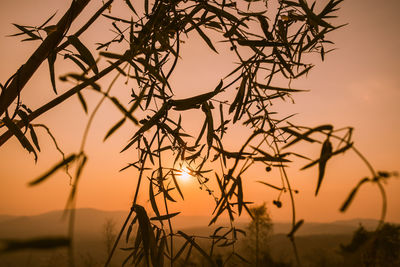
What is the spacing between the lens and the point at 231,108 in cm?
71

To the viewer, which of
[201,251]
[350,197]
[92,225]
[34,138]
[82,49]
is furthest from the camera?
[92,225]

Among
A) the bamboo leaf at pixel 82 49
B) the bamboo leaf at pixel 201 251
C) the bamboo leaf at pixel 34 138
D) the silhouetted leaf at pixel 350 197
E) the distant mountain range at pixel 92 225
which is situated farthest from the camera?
the distant mountain range at pixel 92 225

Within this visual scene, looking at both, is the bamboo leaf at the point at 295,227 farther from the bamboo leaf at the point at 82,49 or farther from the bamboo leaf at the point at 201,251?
the bamboo leaf at the point at 82,49

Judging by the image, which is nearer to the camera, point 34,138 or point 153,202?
point 153,202

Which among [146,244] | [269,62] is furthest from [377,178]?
[269,62]

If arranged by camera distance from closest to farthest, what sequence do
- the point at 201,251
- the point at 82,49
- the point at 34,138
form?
1. the point at 201,251
2. the point at 82,49
3. the point at 34,138

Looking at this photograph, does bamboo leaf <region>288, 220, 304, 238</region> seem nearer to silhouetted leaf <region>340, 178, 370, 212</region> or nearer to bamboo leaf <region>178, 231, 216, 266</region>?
silhouetted leaf <region>340, 178, 370, 212</region>

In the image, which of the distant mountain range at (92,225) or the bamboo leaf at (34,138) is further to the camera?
the distant mountain range at (92,225)

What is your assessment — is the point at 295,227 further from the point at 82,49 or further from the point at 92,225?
the point at 92,225

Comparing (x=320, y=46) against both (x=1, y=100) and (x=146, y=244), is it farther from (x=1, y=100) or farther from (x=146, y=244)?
(x=1, y=100)

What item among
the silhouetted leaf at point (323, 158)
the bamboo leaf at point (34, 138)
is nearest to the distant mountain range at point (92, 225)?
the bamboo leaf at point (34, 138)

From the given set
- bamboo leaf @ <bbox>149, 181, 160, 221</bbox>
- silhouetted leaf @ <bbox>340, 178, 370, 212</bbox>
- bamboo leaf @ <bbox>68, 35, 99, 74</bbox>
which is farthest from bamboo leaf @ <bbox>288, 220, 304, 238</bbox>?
bamboo leaf @ <bbox>68, 35, 99, 74</bbox>

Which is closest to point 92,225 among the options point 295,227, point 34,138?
point 34,138

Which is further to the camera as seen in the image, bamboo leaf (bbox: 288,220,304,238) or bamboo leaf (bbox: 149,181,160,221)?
bamboo leaf (bbox: 149,181,160,221)
